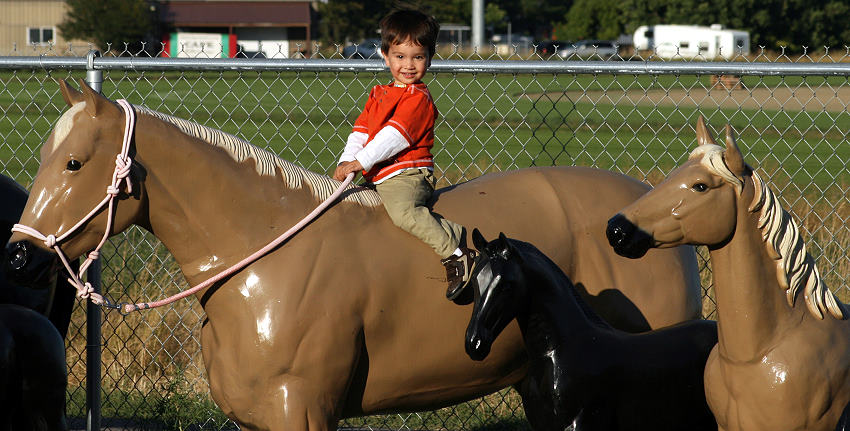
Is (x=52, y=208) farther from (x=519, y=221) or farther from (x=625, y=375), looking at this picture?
(x=625, y=375)

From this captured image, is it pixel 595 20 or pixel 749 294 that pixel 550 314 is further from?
pixel 595 20

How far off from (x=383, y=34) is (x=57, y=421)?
6.78 ft

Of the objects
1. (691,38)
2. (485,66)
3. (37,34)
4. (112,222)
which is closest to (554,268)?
(485,66)

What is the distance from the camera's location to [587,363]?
3.37m

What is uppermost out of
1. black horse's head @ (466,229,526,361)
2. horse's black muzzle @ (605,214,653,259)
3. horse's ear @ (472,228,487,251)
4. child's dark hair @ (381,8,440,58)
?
child's dark hair @ (381,8,440,58)

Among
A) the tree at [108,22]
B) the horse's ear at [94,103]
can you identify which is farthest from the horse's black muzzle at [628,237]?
the tree at [108,22]

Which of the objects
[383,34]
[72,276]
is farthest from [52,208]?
[383,34]

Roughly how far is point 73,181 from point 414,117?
4.12ft

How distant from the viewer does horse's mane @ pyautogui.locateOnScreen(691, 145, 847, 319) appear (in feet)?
9.79

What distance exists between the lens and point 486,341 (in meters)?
3.19

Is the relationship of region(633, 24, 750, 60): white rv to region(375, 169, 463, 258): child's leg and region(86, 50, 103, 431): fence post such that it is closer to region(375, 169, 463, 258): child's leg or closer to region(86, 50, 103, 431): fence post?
region(86, 50, 103, 431): fence post

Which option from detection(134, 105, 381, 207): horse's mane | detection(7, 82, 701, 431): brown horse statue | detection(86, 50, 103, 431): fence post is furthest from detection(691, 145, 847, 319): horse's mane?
detection(86, 50, 103, 431): fence post

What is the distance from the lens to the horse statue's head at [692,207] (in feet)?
9.77

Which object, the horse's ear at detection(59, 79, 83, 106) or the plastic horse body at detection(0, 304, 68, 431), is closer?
the horse's ear at detection(59, 79, 83, 106)
